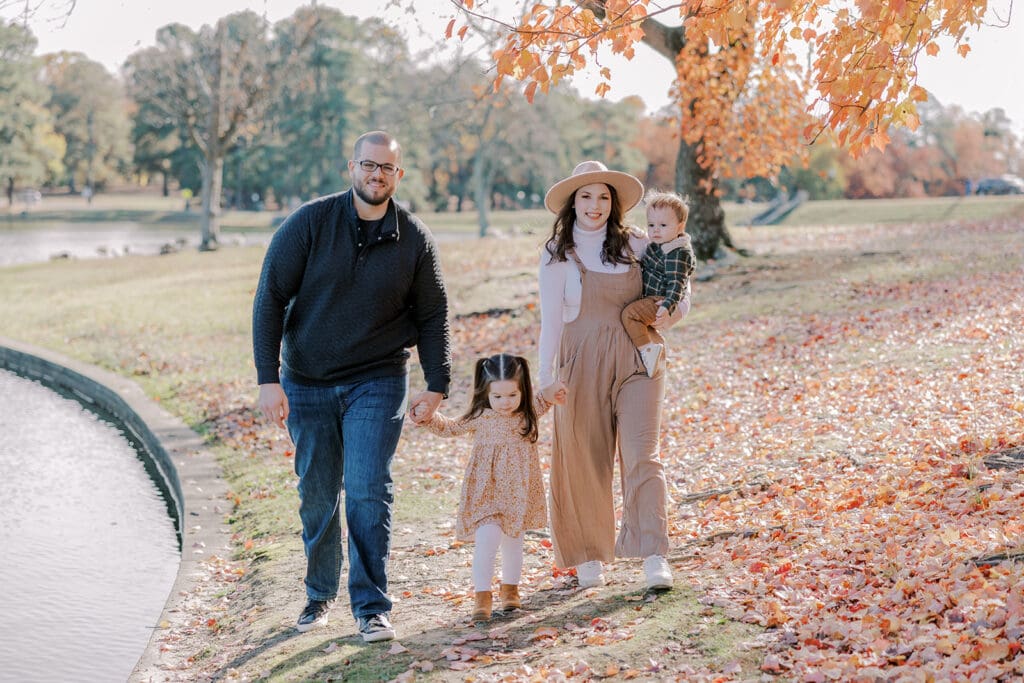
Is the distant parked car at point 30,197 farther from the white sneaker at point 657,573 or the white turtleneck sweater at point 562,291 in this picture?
the white sneaker at point 657,573

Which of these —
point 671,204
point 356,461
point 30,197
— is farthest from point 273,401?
point 30,197

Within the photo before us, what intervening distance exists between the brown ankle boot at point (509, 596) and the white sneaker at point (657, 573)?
64 cm

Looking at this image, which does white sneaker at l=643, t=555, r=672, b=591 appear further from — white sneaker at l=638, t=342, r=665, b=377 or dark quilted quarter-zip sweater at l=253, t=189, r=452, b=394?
dark quilted quarter-zip sweater at l=253, t=189, r=452, b=394

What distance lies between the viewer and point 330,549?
17.8 feet

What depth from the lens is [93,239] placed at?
46.4 m

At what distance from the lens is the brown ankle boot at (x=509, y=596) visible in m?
5.36

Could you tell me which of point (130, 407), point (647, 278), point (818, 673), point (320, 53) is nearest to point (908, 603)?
point (818, 673)

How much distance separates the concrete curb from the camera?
7.06 m

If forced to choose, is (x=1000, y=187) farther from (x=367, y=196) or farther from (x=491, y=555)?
(x=367, y=196)

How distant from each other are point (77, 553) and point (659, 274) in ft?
16.9

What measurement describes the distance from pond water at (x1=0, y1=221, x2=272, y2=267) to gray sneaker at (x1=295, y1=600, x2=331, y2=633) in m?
30.0

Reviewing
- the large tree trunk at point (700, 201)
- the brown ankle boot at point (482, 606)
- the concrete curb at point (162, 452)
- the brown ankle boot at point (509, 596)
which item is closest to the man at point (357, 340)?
the brown ankle boot at point (482, 606)

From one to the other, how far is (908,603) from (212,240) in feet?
112

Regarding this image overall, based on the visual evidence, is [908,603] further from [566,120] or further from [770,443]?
[566,120]
